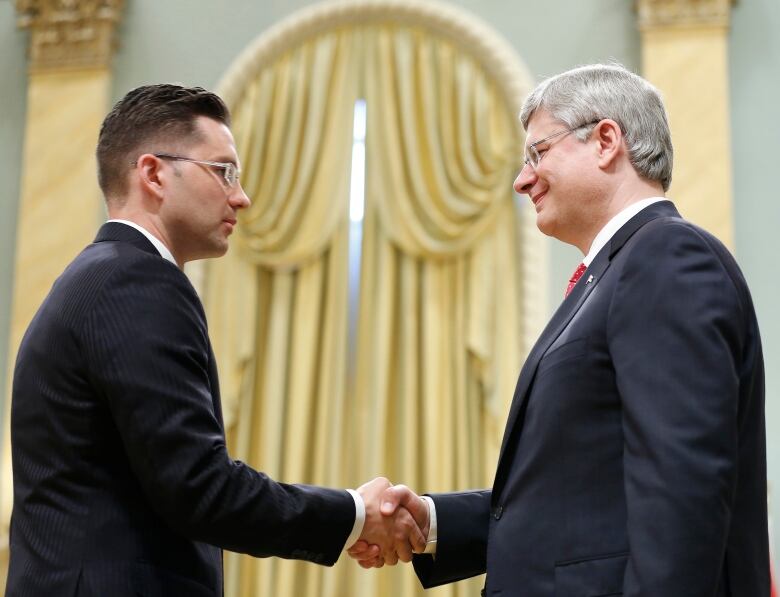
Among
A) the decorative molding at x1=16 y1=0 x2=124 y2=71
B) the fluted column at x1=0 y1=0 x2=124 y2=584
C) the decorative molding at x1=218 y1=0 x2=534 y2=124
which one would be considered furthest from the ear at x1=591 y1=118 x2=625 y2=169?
the decorative molding at x1=16 y1=0 x2=124 y2=71

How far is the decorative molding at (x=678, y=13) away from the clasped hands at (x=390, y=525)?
3890mm

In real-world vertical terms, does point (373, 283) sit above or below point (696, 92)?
below

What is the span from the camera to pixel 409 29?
6.62m

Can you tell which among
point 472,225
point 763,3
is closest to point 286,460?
point 472,225

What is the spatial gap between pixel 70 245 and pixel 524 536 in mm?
4843

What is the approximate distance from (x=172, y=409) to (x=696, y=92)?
4.36m

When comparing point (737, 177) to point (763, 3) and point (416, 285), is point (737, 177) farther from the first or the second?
point (416, 285)

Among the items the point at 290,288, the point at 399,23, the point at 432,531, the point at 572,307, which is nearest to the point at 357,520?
the point at 432,531

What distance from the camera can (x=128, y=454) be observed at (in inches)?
94.4

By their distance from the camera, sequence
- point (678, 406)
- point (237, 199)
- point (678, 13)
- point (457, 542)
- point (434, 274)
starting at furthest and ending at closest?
point (434, 274) < point (678, 13) < point (457, 542) < point (237, 199) < point (678, 406)

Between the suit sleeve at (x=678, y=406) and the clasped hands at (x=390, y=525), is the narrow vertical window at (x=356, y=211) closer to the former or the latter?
the clasped hands at (x=390, y=525)

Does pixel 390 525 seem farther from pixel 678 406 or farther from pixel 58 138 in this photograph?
pixel 58 138

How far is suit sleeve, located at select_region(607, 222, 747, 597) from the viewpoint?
2.00 meters

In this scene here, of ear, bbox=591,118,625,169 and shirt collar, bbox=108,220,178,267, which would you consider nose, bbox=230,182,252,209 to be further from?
ear, bbox=591,118,625,169
